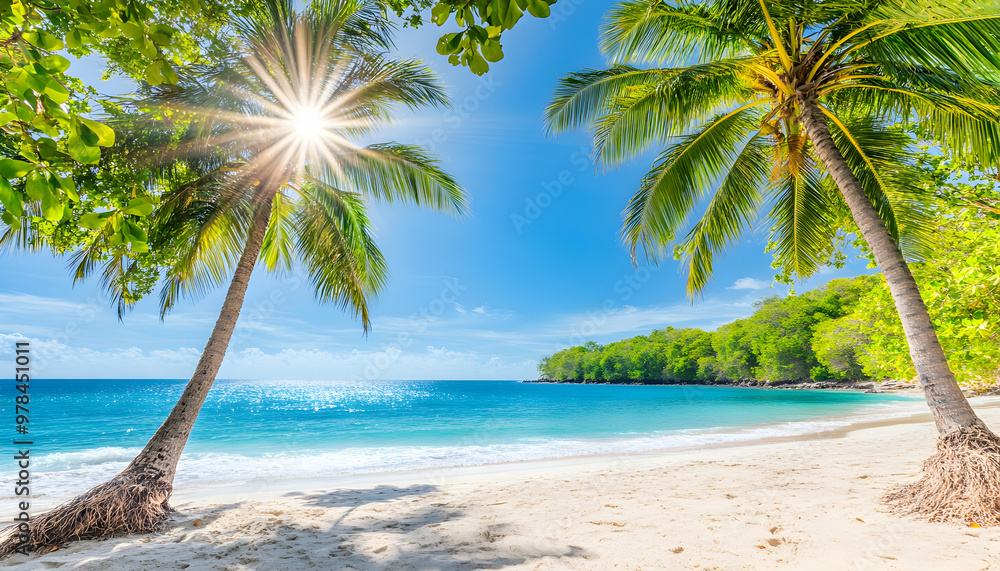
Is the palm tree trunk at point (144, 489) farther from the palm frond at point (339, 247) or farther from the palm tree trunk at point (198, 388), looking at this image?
the palm frond at point (339, 247)

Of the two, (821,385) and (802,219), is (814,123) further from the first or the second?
(821,385)

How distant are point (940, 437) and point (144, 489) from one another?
322 inches

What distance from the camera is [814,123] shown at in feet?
15.5

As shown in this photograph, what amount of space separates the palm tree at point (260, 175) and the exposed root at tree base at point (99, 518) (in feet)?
0.04

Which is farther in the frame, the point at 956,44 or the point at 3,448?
the point at 3,448

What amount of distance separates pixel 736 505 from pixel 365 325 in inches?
236

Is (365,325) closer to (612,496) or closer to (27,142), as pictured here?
(612,496)

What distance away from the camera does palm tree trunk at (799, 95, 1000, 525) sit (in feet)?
11.5

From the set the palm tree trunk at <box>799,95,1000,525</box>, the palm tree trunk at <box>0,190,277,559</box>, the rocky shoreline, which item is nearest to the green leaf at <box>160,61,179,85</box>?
the palm tree trunk at <box>0,190,277,559</box>

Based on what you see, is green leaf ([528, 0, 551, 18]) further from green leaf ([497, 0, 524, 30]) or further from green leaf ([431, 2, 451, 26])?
green leaf ([431, 2, 451, 26])

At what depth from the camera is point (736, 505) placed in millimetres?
4684

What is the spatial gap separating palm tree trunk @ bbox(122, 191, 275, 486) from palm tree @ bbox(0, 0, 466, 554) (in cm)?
1

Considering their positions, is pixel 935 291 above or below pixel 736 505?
above

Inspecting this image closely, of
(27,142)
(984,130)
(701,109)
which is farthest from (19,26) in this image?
(984,130)
